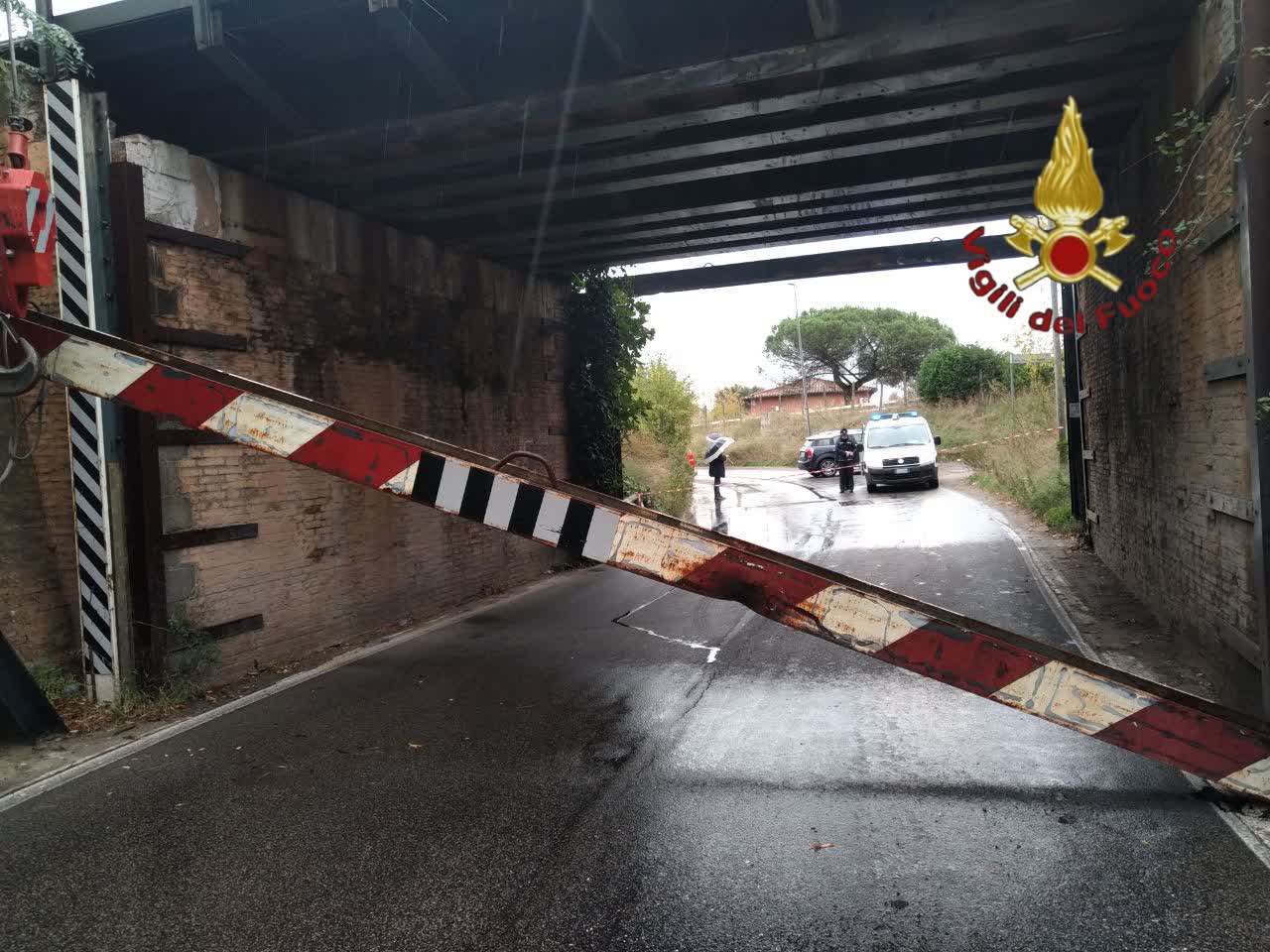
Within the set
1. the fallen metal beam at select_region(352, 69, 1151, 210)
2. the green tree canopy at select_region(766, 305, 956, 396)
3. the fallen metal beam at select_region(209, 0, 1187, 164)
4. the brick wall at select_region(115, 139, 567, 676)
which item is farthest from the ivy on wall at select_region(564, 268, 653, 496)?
the green tree canopy at select_region(766, 305, 956, 396)

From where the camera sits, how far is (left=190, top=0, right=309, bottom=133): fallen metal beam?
19.6 ft

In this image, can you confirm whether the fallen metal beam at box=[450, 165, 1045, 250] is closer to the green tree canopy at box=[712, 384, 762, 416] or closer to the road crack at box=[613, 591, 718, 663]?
the road crack at box=[613, 591, 718, 663]

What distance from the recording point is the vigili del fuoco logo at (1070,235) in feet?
19.9

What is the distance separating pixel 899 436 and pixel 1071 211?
18.0 m

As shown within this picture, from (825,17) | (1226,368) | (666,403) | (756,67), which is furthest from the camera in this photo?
(666,403)

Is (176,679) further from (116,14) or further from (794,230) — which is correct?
(794,230)

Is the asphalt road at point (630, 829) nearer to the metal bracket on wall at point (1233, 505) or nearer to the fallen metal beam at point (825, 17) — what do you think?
the metal bracket on wall at point (1233, 505)

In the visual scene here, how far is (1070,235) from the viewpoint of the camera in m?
7.45

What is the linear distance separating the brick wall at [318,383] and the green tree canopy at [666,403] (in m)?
12.2

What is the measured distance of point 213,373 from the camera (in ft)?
13.0

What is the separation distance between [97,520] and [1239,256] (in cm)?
741

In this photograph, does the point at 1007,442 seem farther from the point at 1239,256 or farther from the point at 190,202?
the point at 190,202

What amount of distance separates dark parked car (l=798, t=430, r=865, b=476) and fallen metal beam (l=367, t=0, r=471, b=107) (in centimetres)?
2628

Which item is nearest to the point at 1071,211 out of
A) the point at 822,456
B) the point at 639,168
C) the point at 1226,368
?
the point at 1226,368
